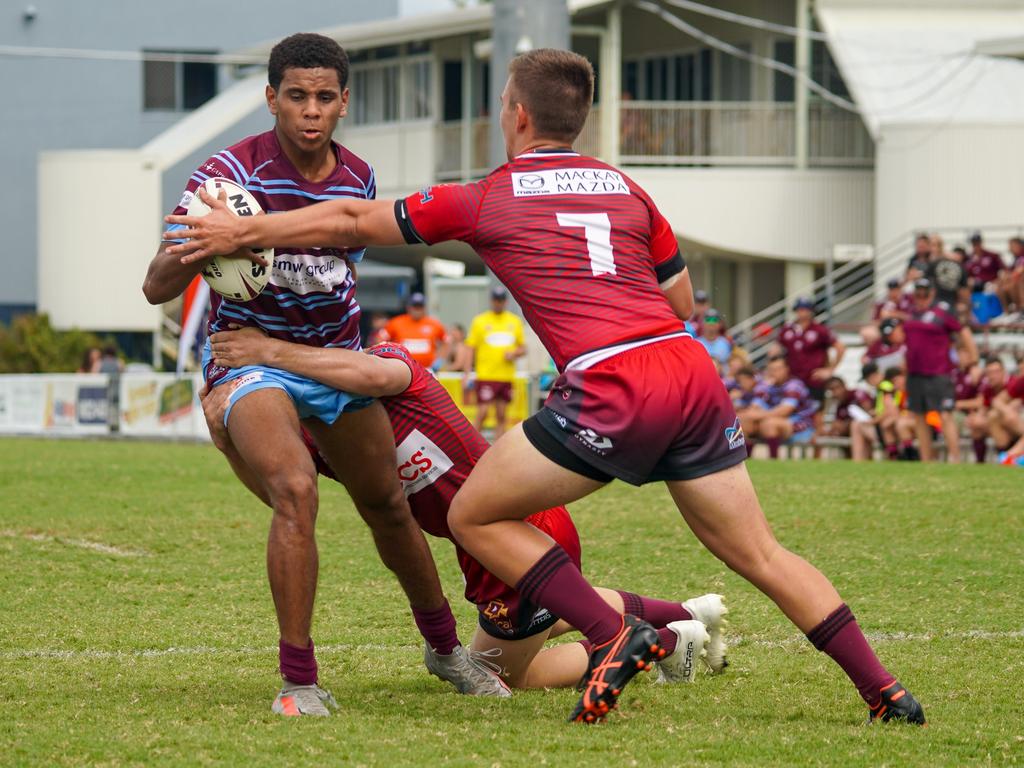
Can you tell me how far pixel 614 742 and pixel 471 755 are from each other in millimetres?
464

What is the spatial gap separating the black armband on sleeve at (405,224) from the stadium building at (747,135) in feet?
70.2

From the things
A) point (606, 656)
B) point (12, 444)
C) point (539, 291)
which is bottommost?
point (12, 444)

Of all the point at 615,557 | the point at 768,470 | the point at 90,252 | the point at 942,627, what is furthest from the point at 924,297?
the point at 90,252

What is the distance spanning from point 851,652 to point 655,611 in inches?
50.3

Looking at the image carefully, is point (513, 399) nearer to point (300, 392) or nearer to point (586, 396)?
point (300, 392)

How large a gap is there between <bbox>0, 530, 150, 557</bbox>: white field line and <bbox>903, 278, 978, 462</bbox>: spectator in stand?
1006cm

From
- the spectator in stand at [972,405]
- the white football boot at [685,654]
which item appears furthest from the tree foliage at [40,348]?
the white football boot at [685,654]

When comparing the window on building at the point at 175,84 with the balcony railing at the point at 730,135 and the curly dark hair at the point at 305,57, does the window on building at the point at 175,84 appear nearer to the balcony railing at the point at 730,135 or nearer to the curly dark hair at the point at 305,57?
the balcony railing at the point at 730,135

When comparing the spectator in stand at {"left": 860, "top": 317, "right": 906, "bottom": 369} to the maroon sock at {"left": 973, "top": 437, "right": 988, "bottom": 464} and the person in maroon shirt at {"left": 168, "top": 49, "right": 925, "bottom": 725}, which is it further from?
the person in maroon shirt at {"left": 168, "top": 49, "right": 925, "bottom": 725}

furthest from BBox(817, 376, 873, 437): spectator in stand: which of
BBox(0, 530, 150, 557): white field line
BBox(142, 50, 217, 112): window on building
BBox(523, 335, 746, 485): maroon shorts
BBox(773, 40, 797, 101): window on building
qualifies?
BBox(142, 50, 217, 112): window on building

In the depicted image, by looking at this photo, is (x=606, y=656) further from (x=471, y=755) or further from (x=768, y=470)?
(x=768, y=470)

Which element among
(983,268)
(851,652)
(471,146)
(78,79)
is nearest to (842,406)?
(983,268)

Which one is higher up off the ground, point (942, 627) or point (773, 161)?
point (773, 161)

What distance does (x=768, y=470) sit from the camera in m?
15.4
